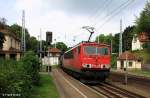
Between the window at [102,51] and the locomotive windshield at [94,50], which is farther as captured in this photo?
the window at [102,51]

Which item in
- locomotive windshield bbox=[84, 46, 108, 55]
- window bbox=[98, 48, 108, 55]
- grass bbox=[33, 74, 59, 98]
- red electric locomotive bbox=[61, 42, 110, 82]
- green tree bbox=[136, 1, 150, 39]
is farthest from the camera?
green tree bbox=[136, 1, 150, 39]

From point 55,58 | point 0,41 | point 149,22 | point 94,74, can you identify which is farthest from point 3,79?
point 55,58

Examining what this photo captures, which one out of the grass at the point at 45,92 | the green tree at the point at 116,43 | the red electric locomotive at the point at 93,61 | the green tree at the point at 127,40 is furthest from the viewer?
the green tree at the point at 116,43

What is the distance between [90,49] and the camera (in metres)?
35.2

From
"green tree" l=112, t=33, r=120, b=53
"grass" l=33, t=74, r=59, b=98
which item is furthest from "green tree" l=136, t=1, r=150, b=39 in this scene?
"green tree" l=112, t=33, r=120, b=53

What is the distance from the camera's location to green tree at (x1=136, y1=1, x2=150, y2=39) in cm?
7638

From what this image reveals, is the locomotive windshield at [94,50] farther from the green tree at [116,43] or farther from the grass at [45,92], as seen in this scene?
the green tree at [116,43]

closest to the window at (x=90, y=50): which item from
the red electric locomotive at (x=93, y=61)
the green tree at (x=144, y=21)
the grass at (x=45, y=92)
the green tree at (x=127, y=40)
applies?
the red electric locomotive at (x=93, y=61)

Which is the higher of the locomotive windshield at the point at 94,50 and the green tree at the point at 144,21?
the green tree at the point at 144,21

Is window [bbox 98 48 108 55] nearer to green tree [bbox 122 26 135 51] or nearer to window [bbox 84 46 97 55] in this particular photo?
window [bbox 84 46 97 55]

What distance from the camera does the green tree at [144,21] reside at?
76.4 meters

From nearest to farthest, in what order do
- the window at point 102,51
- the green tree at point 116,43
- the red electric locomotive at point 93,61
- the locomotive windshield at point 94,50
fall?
the red electric locomotive at point 93,61 → the locomotive windshield at point 94,50 → the window at point 102,51 → the green tree at point 116,43

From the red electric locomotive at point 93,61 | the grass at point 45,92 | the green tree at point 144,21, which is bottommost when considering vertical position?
the grass at point 45,92

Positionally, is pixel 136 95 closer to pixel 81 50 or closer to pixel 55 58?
pixel 81 50
